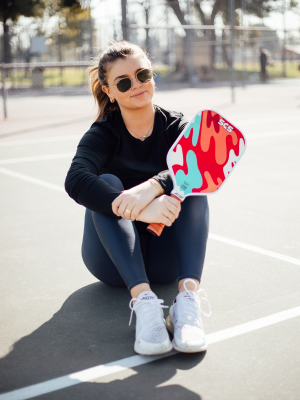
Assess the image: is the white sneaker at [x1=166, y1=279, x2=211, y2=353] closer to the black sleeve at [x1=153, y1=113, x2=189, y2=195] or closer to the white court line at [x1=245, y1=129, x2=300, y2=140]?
the black sleeve at [x1=153, y1=113, x2=189, y2=195]

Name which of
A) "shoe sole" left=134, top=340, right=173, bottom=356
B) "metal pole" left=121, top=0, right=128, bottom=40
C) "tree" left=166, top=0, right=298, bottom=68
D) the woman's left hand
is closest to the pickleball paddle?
the woman's left hand

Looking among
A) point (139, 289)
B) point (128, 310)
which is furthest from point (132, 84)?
point (128, 310)

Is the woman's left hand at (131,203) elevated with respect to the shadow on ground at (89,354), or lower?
elevated

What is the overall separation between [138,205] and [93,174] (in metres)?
0.31

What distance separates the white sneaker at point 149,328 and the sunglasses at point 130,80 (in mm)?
1123

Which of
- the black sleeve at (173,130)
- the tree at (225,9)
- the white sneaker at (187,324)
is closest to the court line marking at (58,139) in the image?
the black sleeve at (173,130)

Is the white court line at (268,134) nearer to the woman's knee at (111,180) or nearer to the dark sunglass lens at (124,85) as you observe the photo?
the dark sunglass lens at (124,85)

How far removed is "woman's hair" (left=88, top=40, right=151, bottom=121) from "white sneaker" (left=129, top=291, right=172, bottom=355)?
4.08ft

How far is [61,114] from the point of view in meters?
14.7

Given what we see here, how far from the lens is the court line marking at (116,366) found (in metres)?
2.11

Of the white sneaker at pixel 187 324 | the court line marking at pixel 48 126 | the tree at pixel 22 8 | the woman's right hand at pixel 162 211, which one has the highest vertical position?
the tree at pixel 22 8

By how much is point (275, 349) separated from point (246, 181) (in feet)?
12.8

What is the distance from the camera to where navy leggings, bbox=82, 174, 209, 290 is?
2572 millimetres

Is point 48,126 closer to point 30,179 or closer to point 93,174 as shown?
point 30,179
